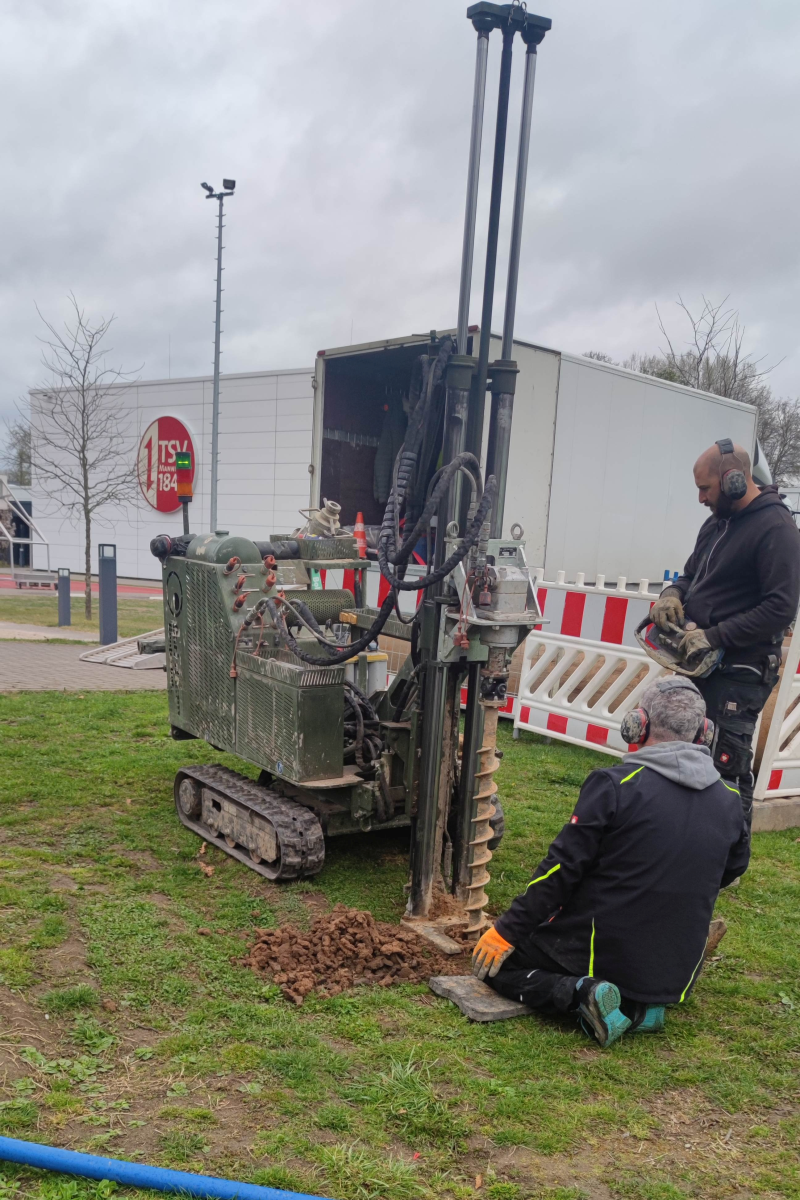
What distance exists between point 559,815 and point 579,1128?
11.2ft

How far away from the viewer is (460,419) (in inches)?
163

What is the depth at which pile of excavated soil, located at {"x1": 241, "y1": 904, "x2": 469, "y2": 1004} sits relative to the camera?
3.64 m

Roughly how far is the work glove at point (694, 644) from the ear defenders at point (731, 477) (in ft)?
2.21

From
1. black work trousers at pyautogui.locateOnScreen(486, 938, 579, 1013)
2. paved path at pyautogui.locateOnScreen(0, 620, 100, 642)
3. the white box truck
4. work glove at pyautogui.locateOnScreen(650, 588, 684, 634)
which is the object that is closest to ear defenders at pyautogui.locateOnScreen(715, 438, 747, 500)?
work glove at pyautogui.locateOnScreen(650, 588, 684, 634)

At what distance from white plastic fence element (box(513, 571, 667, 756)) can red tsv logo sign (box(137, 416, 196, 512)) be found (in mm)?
20084

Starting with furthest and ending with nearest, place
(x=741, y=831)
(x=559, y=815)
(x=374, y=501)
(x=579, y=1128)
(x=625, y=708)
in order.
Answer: (x=374, y=501)
(x=625, y=708)
(x=559, y=815)
(x=741, y=831)
(x=579, y=1128)

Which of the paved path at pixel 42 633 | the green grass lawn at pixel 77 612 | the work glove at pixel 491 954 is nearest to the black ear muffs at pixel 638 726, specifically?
the work glove at pixel 491 954

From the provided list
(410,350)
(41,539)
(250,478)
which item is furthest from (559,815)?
(41,539)

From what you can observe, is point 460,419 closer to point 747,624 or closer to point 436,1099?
point 747,624

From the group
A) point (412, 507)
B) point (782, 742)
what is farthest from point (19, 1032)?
point (782, 742)

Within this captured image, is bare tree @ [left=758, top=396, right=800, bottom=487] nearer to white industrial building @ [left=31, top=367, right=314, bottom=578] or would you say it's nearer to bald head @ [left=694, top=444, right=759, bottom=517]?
white industrial building @ [left=31, top=367, right=314, bottom=578]

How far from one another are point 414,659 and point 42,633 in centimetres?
1169

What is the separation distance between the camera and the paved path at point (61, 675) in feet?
32.4

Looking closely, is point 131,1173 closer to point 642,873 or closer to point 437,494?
point 642,873
